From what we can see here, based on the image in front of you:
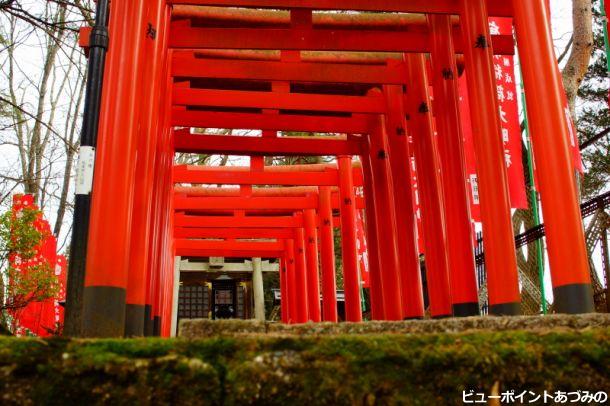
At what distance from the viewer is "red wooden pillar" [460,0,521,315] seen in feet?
21.1

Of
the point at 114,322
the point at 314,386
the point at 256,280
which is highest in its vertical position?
the point at 256,280

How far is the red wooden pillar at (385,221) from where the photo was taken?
35.0 feet

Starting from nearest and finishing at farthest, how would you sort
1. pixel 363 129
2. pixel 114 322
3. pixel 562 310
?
pixel 114 322 → pixel 562 310 → pixel 363 129

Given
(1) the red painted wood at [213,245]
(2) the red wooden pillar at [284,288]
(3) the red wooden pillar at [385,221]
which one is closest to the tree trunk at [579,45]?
(3) the red wooden pillar at [385,221]

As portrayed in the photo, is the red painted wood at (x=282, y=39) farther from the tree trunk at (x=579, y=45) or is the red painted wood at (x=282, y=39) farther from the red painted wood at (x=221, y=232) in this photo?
the red painted wood at (x=221, y=232)

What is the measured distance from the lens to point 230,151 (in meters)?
11.5

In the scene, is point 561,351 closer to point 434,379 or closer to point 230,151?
point 434,379

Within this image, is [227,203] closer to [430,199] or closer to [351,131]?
[351,131]

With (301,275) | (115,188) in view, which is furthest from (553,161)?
(301,275)

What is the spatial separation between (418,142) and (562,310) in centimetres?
414

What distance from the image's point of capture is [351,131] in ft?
37.4

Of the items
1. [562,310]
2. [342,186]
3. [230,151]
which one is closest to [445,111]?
[562,310]

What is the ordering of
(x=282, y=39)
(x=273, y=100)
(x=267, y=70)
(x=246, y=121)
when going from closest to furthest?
(x=282, y=39)
(x=267, y=70)
(x=273, y=100)
(x=246, y=121)

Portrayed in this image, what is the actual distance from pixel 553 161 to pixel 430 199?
3050 millimetres
